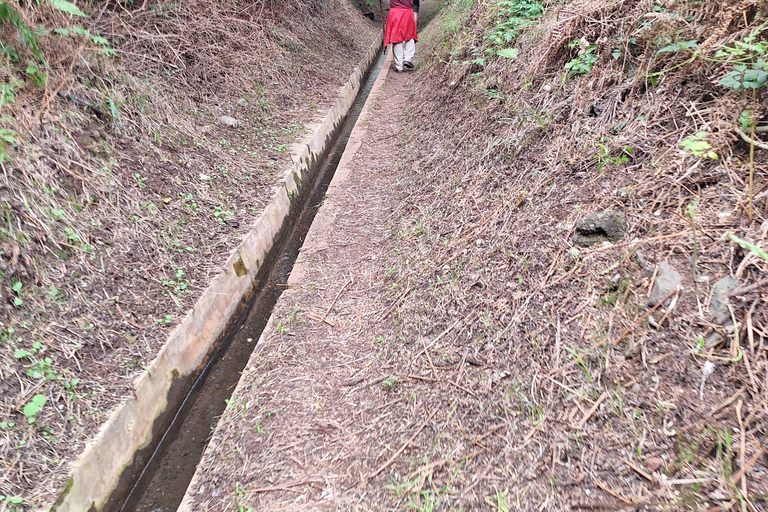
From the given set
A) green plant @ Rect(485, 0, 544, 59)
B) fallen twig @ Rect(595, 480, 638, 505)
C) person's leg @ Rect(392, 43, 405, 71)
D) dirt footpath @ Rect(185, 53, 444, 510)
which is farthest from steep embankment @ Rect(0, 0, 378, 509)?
person's leg @ Rect(392, 43, 405, 71)

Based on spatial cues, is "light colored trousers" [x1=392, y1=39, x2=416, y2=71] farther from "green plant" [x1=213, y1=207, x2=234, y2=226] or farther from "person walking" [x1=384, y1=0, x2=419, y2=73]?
"green plant" [x1=213, y1=207, x2=234, y2=226]

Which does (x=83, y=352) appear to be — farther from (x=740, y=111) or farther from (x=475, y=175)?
(x=740, y=111)

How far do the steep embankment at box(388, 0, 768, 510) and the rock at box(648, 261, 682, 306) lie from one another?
0.01 m

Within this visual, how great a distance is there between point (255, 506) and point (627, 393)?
1875mm

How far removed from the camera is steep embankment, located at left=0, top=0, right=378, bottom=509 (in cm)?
250

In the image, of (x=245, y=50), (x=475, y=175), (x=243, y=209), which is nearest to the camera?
(x=475, y=175)

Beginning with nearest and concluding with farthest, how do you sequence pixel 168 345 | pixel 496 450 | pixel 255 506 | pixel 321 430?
pixel 496 450 → pixel 255 506 → pixel 321 430 → pixel 168 345

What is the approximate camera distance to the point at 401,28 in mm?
8672

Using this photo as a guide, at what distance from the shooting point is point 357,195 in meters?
4.99

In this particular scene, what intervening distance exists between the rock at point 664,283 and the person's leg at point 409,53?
8.28 metres

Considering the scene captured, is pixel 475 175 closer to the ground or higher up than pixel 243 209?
closer to the ground

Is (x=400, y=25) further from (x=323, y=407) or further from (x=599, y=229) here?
(x=323, y=407)

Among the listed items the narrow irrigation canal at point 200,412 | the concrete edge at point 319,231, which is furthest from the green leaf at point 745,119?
the narrow irrigation canal at point 200,412

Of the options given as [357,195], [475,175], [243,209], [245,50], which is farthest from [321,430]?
[245,50]
